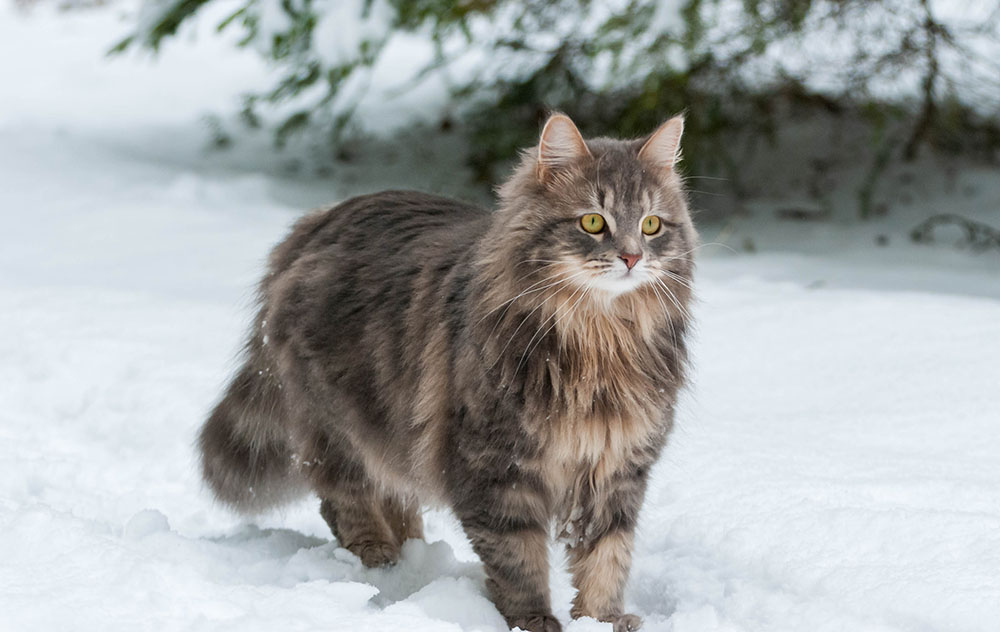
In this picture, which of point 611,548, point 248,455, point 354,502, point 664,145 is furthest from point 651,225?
point 248,455

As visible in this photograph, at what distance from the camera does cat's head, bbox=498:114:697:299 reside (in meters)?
2.70

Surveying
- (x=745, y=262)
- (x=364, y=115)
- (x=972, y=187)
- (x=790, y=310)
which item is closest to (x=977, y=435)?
(x=790, y=310)

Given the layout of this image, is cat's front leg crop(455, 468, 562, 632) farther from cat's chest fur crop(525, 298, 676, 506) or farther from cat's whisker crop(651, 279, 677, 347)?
cat's whisker crop(651, 279, 677, 347)

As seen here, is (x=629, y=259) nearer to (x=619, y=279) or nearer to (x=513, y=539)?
(x=619, y=279)

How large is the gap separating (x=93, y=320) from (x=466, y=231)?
2.64m

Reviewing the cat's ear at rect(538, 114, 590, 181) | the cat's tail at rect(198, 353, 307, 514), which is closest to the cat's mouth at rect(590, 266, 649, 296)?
the cat's ear at rect(538, 114, 590, 181)

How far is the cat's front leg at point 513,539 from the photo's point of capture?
2801 mm

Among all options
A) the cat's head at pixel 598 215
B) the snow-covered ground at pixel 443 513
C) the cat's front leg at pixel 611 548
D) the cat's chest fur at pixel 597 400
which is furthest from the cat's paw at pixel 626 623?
the cat's head at pixel 598 215


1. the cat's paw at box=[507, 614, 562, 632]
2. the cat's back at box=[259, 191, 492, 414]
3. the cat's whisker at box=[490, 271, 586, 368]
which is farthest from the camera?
the cat's back at box=[259, 191, 492, 414]

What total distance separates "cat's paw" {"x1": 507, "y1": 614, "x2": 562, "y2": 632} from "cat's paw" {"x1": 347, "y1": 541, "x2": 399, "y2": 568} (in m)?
0.61

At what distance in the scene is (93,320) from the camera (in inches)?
203

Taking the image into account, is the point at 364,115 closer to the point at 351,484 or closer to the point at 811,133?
the point at 811,133

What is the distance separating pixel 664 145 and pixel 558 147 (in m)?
0.29

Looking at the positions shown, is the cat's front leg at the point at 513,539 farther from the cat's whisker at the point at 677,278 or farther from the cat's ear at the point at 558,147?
the cat's ear at the point at 558,147
